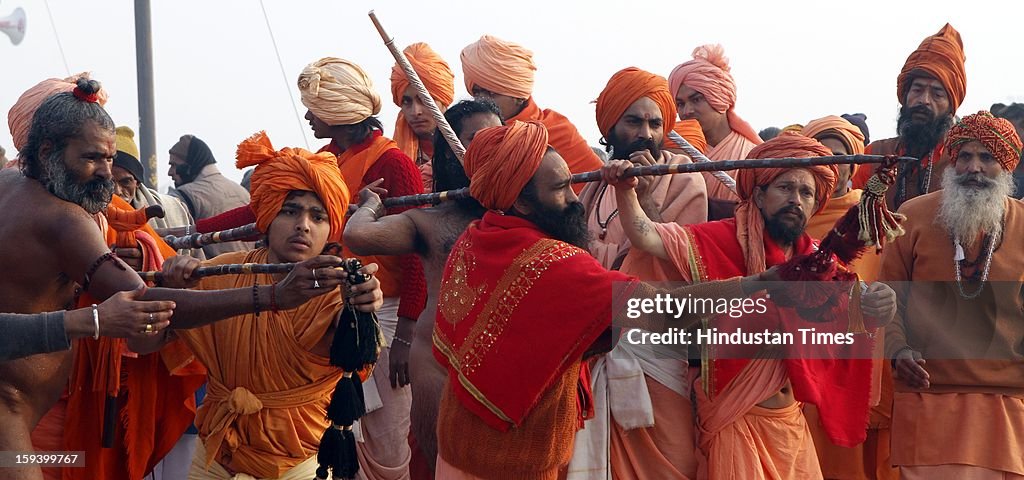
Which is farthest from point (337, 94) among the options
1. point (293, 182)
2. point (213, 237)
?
point (293, 182)

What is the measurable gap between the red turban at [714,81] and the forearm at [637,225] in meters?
2.64

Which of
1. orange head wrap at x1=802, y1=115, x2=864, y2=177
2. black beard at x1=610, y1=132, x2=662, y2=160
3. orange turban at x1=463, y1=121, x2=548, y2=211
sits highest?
orange turban at x1=463, y1=121, x2=548, y2=211

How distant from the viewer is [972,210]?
637cm

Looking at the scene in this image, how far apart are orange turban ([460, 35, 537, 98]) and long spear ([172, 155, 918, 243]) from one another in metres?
1.74

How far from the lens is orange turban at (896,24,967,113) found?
7.55 meters

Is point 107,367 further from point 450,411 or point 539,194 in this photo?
point 539,194

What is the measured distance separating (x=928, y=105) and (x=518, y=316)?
3866 millimetres

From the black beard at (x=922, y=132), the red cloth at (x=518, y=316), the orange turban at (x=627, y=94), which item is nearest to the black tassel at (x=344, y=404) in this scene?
the red cloth at (x=518, y=316)

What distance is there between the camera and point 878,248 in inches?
181

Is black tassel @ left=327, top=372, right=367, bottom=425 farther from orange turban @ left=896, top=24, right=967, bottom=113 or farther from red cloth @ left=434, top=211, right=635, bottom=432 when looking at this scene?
orange turban @ left=896, top=24, right=967, bottom=113

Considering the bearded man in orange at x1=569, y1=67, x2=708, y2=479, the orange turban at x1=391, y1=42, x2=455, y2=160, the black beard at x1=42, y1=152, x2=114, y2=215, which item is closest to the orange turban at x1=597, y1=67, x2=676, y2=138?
the bearded man in orange at x1=569, y1=67, x2=708, y2=479

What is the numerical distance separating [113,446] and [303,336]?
1.15 meters

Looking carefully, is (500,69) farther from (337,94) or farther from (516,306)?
(516,306)

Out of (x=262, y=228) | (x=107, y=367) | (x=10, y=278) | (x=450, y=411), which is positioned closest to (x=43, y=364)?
(x=10, y=278)
